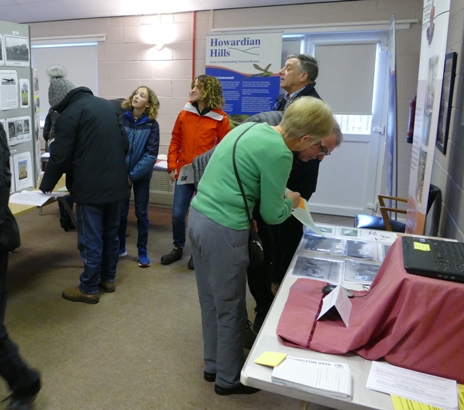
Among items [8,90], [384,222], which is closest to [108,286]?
[8,90]

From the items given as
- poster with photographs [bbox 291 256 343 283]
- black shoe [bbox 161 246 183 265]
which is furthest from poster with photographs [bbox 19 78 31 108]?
poster with photographs [bbox 291 256 343 283]

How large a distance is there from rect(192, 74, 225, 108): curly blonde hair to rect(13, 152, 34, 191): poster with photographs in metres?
1.21

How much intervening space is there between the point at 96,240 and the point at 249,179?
1.43 meters

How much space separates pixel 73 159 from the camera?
7.89 feet

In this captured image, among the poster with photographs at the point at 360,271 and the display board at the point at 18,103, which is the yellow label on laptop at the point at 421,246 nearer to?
the poster with photographs at the point at 360,271

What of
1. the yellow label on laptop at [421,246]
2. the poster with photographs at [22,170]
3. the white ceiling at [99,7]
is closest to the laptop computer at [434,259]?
the yellow label on laptop at [421,246]

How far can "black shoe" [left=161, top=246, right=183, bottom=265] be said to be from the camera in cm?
334

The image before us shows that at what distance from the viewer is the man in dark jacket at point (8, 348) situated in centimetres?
147

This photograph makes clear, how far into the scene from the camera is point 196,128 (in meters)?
3.00

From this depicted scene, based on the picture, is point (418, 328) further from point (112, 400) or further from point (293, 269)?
point (112, 400)

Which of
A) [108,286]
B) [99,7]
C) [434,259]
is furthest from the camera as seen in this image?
[99,7]

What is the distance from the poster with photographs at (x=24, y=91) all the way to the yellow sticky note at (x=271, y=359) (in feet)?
7.53

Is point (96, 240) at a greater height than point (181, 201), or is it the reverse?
point (181, 201)

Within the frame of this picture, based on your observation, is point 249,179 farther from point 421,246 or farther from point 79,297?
point 79,297
